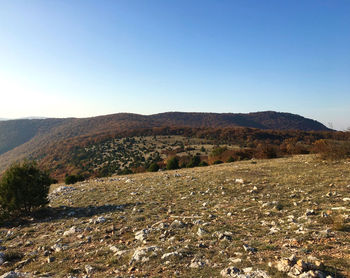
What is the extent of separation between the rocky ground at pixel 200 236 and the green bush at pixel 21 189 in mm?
808

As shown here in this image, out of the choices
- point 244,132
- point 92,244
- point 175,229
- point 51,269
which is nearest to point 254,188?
point 175,229

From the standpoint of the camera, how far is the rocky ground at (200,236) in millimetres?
3889

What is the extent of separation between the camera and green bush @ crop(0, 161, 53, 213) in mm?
9727

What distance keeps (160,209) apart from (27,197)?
6.63 m

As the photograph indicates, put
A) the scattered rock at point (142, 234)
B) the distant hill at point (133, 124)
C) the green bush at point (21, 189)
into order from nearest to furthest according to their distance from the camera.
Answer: the scattered rock at point (142, 234)
the green bush at point (21, 189)
the distant hill at point (133, 124)

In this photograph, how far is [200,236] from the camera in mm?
5418

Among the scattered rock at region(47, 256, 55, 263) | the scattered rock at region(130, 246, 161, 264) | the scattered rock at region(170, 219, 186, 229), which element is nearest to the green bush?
the scattered rock at region(47, 256, 55, 263)

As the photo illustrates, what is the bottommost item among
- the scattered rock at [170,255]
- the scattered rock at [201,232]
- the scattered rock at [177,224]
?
the scattered rock at [177,224]

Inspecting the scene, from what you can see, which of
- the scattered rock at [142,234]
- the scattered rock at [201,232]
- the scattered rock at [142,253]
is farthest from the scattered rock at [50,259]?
the scattered rock at [201,232]

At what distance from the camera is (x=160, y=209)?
8594 mm

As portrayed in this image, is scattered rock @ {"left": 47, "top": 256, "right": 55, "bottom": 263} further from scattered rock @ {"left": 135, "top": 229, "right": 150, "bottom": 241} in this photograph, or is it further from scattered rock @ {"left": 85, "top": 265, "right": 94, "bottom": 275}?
scattered rock @ {"left": 135, "top": 229, "right": 150, "bottom": 241}

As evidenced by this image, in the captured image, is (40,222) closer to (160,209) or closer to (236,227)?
(160,209)

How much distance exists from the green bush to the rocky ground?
81 cm

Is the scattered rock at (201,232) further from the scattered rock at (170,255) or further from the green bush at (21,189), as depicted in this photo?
the green bush at (21,189)
